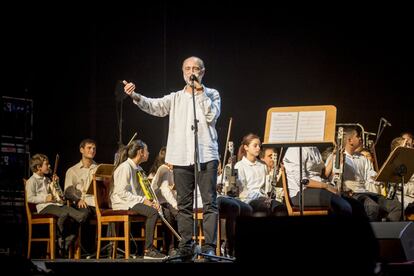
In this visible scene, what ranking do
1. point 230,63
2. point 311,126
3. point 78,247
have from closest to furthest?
point 311,126 → point 78,247 → point 230,63

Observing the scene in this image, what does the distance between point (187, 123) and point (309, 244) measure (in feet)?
8.41

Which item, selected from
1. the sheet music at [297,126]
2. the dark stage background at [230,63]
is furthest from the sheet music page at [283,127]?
the dark stage background at [230,63]

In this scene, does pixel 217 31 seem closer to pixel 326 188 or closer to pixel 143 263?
pixel 326 188

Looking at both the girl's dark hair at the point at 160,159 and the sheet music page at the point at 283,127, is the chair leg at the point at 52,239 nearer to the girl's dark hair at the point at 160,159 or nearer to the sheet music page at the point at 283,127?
the girl's dark hair at the point at 160,159

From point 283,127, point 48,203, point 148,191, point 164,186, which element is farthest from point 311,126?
point 48,203

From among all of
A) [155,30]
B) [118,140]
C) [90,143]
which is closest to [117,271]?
[90,143]

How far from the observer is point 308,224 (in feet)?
9.32

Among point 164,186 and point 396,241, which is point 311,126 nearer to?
point 396,241

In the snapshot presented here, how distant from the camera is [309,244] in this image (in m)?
2.82

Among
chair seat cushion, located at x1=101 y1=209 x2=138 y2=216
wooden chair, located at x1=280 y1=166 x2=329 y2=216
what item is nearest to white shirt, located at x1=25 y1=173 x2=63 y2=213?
chair seat cushion, located at x1=101 y1=209 x2=138 y2=216

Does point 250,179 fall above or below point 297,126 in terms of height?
below

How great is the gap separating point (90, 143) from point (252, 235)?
4974 millimetres

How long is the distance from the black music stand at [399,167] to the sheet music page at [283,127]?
143cm

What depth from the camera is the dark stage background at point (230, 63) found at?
8.44 m
